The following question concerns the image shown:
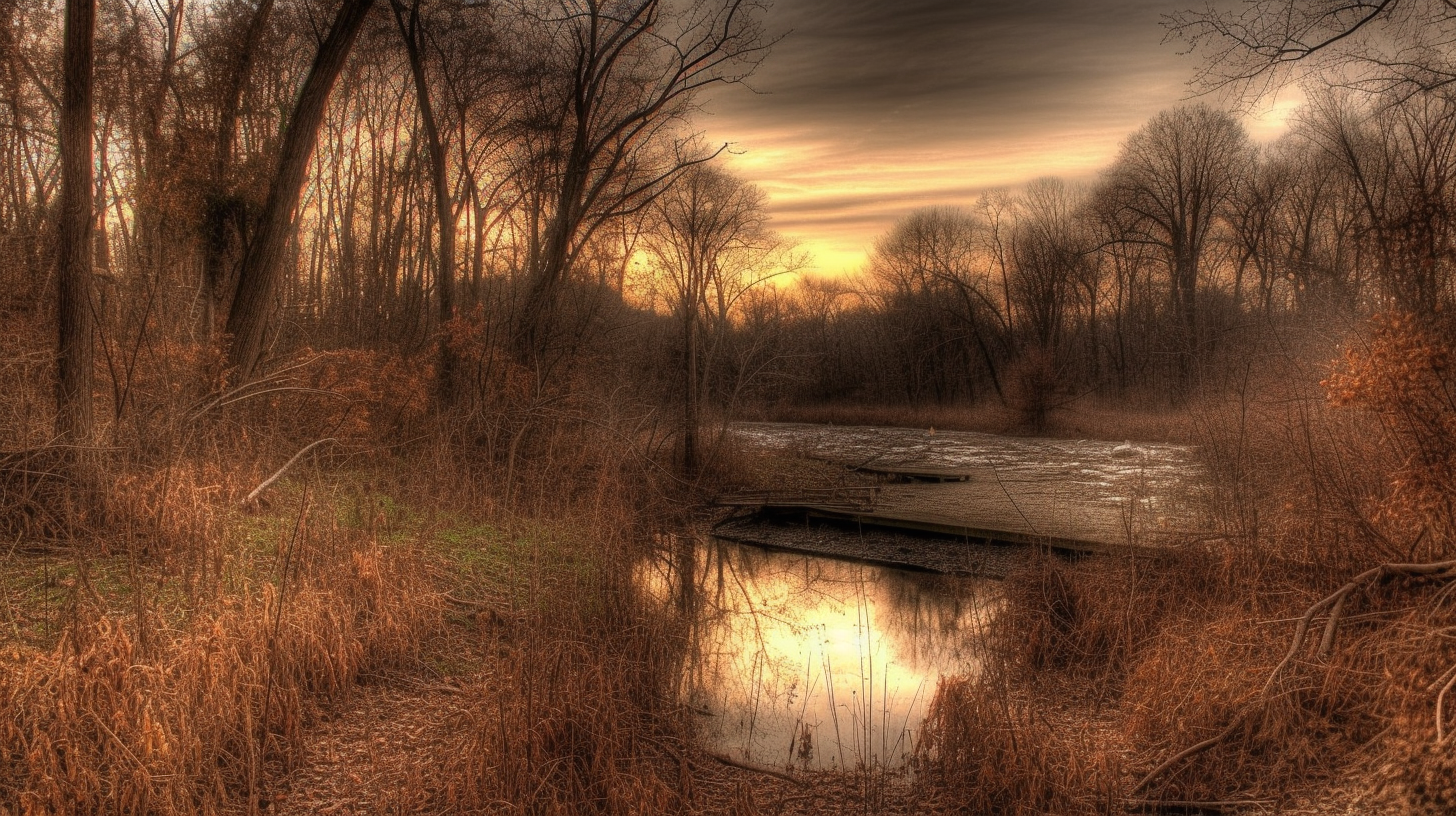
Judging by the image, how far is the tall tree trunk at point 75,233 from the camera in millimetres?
6785

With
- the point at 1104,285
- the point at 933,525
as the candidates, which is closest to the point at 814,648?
the point at 933,525

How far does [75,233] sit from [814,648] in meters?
7.27

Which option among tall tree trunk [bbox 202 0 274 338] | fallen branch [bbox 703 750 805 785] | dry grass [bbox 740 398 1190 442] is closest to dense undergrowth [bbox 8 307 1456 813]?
fallen branch [bbox 703 750 805 785]

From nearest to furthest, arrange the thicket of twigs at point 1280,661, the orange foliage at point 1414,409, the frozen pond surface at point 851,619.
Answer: the thicket of twigs at point 1280,661 → the orange foliage at point 1414,409 → the frozen pond surface at point 851,619

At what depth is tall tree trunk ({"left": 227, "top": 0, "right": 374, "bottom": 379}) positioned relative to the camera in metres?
9.26

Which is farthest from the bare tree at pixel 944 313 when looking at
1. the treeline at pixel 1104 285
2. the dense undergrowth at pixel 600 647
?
the dense undergrowth at pixel 600 647

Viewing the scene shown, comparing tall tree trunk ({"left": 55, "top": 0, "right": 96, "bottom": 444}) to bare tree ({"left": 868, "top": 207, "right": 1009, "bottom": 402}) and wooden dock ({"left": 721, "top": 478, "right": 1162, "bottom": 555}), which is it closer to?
wooden dock ({"left": 721, "top": 478, "right": 1162, "bottom": 555})

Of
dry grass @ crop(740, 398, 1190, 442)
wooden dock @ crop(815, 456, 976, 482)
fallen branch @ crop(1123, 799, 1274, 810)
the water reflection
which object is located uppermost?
dry grass @ crop(740, 398, 1190, 442)

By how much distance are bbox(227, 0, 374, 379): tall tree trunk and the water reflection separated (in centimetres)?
531

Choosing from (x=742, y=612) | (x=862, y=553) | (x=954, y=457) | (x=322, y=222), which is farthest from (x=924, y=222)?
(x=742, y=612)

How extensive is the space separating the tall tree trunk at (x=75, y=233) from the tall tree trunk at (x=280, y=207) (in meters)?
2.27

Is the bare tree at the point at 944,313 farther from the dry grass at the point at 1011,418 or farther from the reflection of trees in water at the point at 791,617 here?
the reflection of trees in water at the point at 791,617

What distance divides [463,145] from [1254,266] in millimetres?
28283

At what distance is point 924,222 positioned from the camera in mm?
38719
